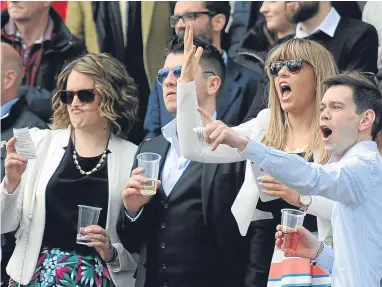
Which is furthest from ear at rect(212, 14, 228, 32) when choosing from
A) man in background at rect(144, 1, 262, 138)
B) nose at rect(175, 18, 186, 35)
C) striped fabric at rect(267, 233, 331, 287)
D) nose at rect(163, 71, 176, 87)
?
striped fabric at rect(267, 233, 331, 287)

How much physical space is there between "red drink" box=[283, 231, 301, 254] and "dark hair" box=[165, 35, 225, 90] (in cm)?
153

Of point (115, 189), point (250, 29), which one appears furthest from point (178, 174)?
point (250, 29)

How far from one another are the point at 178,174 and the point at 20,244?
1.08m

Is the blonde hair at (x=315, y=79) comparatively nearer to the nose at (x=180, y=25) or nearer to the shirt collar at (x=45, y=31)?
the nose at (x=180, y=25)

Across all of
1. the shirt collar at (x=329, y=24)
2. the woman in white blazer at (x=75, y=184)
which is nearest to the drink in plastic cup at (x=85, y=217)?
the woman in white blazer at (x=75, y=184)

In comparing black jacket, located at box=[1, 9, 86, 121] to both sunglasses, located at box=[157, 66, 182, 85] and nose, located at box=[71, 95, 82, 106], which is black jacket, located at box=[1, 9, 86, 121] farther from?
sunglasses, located at box=[157, 66, 182, 85]

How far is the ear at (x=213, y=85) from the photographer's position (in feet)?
19.1

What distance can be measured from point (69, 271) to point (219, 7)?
6.67 feet

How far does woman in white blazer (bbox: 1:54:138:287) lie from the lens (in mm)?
5910

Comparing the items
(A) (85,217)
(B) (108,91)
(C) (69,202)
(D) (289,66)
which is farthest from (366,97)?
(C) (69,202)

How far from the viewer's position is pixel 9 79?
6930mm

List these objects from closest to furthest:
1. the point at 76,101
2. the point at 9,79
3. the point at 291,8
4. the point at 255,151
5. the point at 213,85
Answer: the point at 255,151
the point at 213,85
the point at 76,101
the point at 291,8
the point at 9,79

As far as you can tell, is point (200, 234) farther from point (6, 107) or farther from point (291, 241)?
point (6, 107)

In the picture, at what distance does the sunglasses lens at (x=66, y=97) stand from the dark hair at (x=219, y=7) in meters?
1.15
